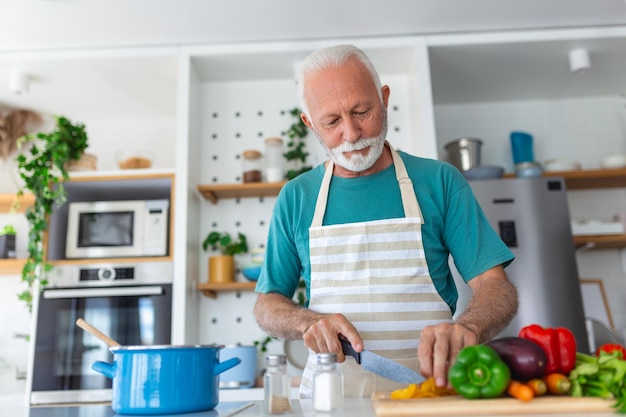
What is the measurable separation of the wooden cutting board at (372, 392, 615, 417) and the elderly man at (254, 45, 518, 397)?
55 centimetres

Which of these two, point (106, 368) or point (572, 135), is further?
point (572, 135)

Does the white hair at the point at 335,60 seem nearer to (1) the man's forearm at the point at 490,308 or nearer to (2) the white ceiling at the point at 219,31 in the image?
(1) the man's forearm at the point at 490,308

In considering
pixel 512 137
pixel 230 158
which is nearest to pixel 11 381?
pixel 230 158

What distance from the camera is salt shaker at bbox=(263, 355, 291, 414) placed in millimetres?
1005

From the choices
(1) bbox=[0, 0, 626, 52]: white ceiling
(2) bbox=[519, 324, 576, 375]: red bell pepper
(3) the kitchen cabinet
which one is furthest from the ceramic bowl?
(2) bbox=[519, 324, 576, 375]: red bell pepper

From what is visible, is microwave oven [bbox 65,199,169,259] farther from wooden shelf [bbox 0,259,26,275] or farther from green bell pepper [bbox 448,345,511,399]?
green bell pepper [bbox 448,345,511,399]

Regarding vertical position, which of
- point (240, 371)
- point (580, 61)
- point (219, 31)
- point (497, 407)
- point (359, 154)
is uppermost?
point (219, 31)

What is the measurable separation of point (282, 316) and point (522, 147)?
8.80 ft

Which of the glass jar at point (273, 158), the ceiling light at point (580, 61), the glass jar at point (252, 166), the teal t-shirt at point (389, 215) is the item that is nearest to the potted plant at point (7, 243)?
the glass jar at point (252, 166)

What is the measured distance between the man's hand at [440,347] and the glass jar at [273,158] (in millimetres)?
2345

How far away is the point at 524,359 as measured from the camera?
3.05 ft

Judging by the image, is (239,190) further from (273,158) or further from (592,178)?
(592,178)

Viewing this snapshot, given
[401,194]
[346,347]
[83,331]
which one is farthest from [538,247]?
[83,331]

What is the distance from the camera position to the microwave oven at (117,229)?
122 inches
